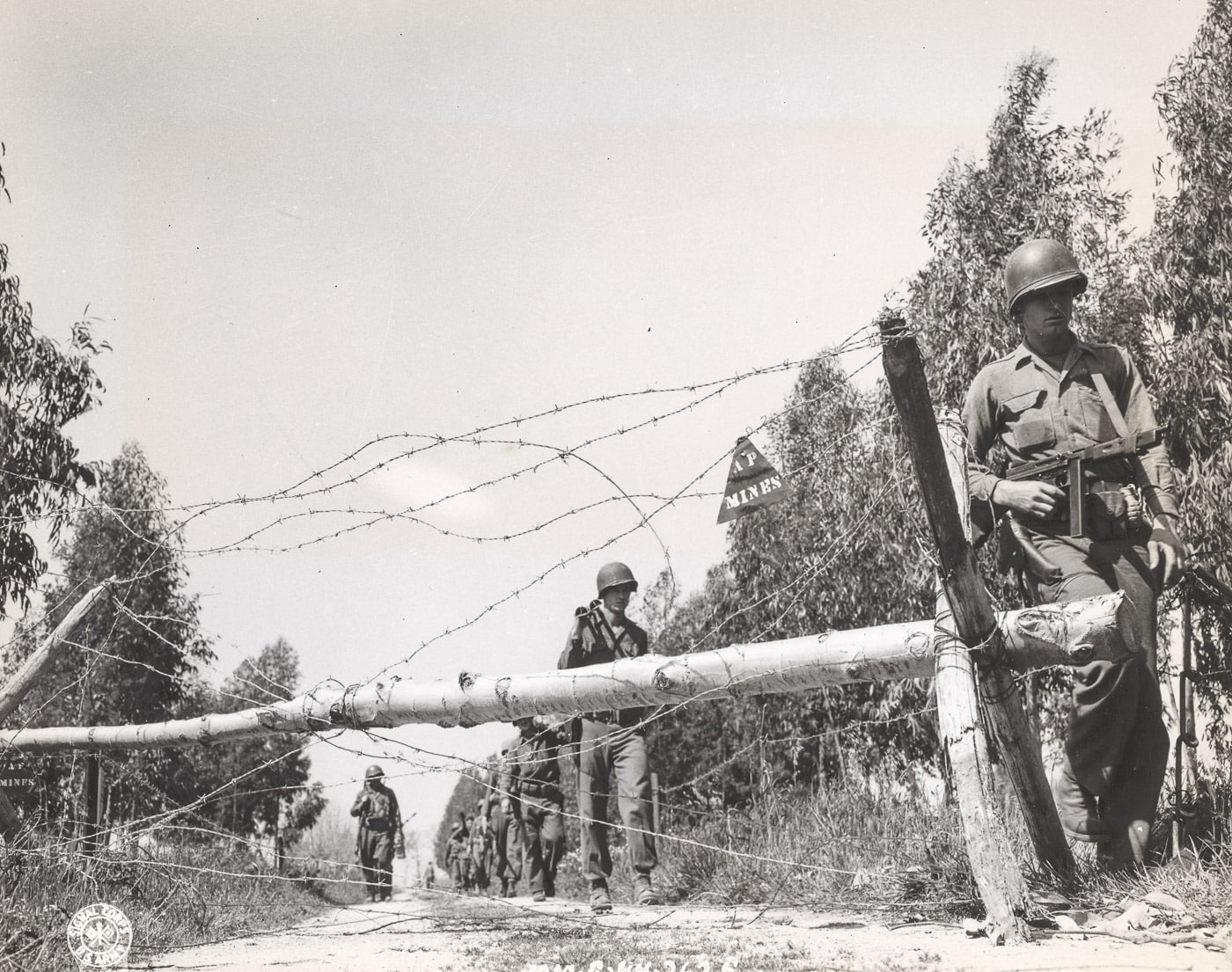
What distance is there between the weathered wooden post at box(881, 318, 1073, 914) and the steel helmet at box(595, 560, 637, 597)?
13.7 ft

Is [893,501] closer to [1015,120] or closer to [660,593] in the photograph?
[1015,120]

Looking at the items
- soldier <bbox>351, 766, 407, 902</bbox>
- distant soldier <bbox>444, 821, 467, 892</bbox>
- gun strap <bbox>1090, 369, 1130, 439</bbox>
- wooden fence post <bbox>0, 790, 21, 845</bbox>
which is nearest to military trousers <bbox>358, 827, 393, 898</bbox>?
soldier <bbox>351, 766, 407, 902</bbox>

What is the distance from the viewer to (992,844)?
12.0 feet

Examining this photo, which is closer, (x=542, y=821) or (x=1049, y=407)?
(x=1049, y=407)

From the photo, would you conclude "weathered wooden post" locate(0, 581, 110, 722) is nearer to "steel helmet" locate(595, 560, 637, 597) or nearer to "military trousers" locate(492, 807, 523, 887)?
"steel helmet" locate(595, 560, 637, 597)

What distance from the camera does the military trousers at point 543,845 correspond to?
9.12 metres

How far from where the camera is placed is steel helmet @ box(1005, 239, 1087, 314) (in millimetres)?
4500

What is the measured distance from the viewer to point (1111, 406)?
445cm

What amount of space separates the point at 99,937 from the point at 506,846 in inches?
628

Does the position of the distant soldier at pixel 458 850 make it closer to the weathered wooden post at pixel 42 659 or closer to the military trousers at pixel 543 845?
the military trousers at pixel 543 845

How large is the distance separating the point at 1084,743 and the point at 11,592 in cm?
959

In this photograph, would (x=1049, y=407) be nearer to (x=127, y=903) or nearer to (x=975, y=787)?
(x=975, y=787)

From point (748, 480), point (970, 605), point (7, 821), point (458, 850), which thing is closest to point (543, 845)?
point (7, 821)

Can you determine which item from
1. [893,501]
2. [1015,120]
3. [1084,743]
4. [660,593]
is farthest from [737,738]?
[1084,743]
